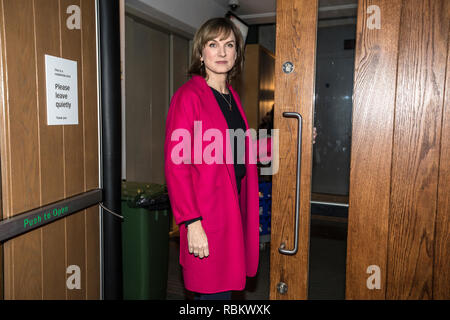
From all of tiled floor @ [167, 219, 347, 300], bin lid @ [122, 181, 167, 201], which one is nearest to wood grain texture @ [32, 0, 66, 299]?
bin lid @ [122, 181, 167, 201]

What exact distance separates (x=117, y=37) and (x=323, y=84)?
3.68 feet

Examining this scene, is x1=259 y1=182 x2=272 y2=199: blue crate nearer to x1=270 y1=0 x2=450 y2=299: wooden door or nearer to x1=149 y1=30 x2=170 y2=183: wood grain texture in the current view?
x1=149 y1=30 x2=170 y2=183: wood grain texture

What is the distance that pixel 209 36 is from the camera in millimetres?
1505

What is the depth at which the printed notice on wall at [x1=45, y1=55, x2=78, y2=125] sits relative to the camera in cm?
150

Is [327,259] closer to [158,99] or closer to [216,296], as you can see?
[216,296]

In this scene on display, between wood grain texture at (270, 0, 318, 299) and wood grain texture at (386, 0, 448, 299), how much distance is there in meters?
0.34

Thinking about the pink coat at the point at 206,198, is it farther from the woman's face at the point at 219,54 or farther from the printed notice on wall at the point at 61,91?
the printed notice on wall at the point at 61,91

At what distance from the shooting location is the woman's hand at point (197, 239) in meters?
1.38

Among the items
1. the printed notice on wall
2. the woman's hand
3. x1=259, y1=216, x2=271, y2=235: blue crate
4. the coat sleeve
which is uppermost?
the printed notice on wall

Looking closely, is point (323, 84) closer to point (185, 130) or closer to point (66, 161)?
point (185, 130)

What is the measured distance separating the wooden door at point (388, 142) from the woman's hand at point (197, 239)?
400 millimetres

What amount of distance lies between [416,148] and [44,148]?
1510 mm
